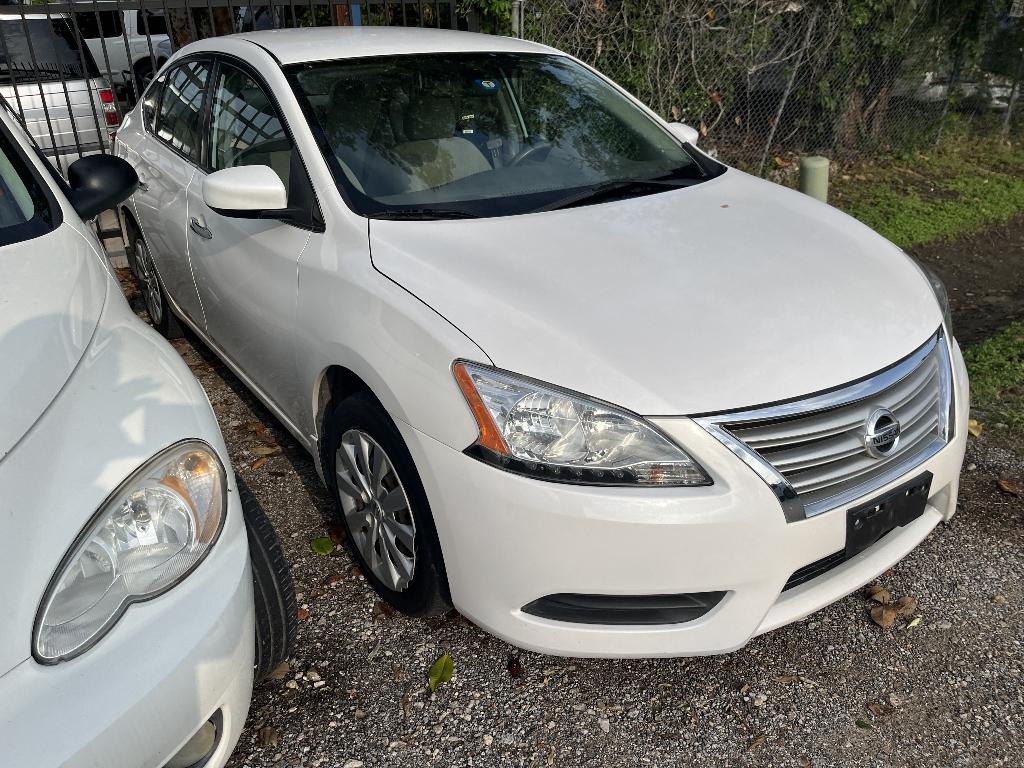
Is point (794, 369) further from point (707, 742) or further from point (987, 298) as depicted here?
point (987, 298)

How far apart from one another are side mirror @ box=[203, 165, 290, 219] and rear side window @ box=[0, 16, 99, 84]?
4344 mm

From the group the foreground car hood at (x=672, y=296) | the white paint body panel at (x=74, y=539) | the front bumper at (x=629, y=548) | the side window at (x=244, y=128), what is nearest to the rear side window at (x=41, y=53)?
the side window at (x=244, y=128)

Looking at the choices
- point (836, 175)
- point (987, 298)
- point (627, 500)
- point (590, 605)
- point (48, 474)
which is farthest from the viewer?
point (836, 175)

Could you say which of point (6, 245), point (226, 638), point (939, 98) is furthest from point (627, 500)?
point (939, 98)

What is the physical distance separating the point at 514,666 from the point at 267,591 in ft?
2.56

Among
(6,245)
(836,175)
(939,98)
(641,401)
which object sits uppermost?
(6,245)

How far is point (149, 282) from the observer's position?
4.79 metres

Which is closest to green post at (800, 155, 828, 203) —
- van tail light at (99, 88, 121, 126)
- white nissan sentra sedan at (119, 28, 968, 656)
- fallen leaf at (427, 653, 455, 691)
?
white nissan sentra sedan at (119, 28, 968, 656)

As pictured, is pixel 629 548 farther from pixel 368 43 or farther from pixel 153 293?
pixel 153 293

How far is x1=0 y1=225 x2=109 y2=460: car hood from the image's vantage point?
1.72 metres

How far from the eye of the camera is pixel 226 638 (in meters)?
1.70

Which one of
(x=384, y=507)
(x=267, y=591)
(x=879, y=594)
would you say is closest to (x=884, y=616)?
(x=879, y=594)

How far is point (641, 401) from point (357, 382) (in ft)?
3.18

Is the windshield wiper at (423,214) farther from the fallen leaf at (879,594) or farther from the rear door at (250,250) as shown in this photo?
the fallen leaf at (879,594)
